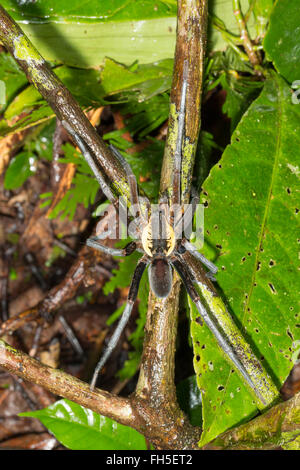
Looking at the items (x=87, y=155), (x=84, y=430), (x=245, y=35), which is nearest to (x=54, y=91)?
(x=87, y=155)

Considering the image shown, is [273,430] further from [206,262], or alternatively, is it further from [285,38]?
[285,38]

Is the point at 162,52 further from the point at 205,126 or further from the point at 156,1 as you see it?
the point at 205,126

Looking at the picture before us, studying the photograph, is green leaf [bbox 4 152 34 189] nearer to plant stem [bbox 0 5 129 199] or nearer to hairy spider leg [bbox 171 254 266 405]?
plant stem [bbox 0 5 129 199]

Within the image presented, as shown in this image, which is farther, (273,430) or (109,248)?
(109,248)

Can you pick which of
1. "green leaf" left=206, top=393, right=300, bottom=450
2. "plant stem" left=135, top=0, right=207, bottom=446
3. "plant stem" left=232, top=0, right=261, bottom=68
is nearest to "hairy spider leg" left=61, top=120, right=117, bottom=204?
"plant stem" left=135, top=0, right=207, bottom=446

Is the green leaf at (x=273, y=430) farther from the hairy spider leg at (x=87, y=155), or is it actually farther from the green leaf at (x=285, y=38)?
the green leaf at (x=285, y=38)
